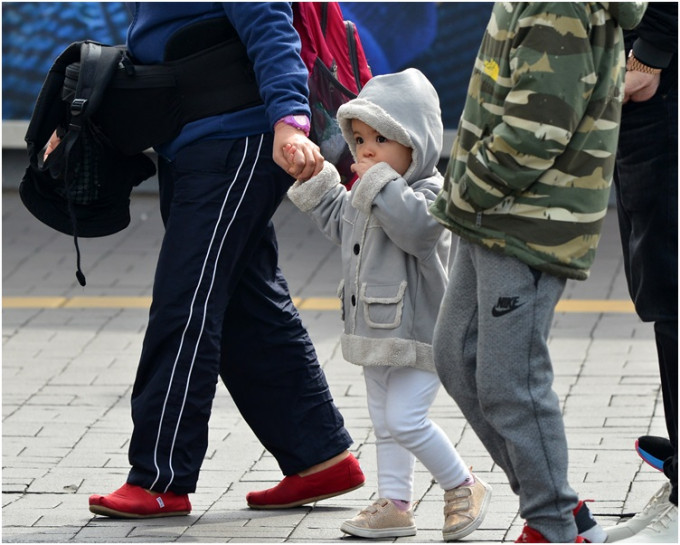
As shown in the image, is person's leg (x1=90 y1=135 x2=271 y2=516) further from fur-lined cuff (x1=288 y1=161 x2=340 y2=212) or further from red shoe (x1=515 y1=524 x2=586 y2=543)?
red shoe (x1=515 y1=524 x2=586 y2=543)

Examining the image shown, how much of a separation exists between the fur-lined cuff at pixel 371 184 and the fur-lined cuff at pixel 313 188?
0.16 meters

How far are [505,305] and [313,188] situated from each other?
2.78ft

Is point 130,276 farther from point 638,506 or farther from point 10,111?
point 638,506

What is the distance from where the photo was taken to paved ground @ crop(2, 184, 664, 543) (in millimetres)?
4152

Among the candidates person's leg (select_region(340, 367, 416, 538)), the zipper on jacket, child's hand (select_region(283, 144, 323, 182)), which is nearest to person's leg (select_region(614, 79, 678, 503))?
person's leg (select_region(340, 367, 416, 538))

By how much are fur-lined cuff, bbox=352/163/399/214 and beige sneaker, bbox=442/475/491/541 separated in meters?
0.79

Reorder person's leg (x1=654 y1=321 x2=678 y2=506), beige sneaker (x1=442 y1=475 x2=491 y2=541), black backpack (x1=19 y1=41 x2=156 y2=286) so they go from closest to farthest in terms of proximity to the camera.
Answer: person's leg (x1=654 y1=321 x2=678 y2=506)
beige sneaker (x1=442 y1=475 x2=491 y2=541)
black backpack (x1=19 y1=41 x2=156 y2=286)

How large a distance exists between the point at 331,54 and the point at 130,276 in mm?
4129

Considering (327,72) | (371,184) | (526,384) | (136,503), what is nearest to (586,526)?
(526,384)

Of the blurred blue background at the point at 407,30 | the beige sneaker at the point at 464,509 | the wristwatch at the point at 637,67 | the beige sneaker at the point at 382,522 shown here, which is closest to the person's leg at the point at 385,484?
the beige sneaker at the point at 382,522

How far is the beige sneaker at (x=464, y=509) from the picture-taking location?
386 centimetres

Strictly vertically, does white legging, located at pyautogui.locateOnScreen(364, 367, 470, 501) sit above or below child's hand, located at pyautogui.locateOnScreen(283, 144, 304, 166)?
below

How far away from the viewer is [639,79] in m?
3.46

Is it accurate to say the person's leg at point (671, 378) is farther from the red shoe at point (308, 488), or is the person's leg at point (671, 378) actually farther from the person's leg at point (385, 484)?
the red shoe at point (308, 488)
